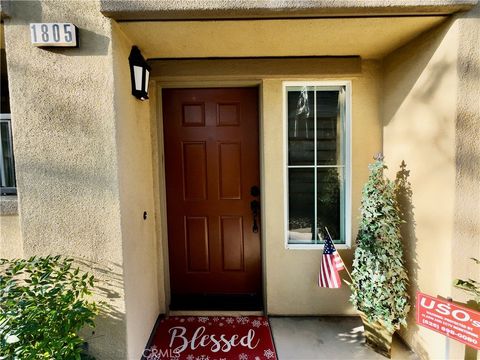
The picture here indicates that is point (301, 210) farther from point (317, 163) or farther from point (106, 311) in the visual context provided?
point (106, 311)

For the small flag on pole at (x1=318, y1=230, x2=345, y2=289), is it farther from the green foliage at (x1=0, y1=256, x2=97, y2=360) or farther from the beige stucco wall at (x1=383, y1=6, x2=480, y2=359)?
the green foliage at (x1=0, y1=256, x2=97, y2=360)

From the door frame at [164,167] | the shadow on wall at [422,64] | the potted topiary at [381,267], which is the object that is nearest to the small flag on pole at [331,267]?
the potted topiary at [381,267]

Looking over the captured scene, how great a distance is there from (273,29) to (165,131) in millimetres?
1322

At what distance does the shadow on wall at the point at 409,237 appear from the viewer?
2020mm

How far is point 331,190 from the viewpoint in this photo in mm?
2531

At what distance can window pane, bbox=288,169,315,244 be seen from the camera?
2523 millimetres

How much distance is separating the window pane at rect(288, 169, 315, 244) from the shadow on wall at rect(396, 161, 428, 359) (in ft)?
2.33

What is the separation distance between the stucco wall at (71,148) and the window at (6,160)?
1.41ft

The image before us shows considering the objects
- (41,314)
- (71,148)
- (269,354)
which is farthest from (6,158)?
(269,354)

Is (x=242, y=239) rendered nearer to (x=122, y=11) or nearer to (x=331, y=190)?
(x=331, y=190)

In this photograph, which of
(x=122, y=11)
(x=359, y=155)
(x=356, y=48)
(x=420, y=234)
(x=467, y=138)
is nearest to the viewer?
(x=122, y=11)

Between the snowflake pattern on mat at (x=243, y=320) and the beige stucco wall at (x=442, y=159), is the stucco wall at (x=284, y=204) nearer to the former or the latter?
the snowflake pattern on mat at (x=243, y=320)

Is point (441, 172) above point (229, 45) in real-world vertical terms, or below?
below

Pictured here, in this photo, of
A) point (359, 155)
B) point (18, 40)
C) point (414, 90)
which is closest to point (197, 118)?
point (18, 40)
